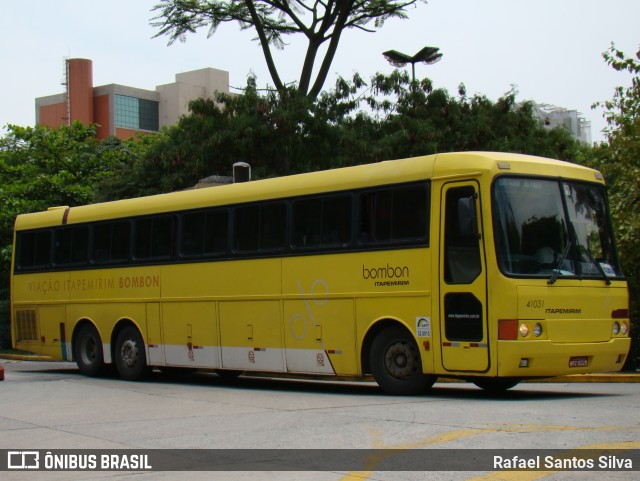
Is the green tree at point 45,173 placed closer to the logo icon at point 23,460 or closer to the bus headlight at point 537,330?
the bus headlight at point 537,330

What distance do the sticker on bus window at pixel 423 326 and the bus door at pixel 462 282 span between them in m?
0.23

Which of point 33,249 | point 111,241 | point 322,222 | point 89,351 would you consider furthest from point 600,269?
point 33,249

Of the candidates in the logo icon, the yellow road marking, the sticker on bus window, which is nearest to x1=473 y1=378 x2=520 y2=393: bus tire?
the sticker on bus window

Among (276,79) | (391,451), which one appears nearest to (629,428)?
(391,451)

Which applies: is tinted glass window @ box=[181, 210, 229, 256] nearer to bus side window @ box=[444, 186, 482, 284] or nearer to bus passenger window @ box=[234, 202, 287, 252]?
bus passenger window @ box=[234, 202, 287, 252]

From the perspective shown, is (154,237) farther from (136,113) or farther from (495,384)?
(136,113)

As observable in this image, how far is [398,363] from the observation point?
14.0 metres

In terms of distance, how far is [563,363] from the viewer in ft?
42.4

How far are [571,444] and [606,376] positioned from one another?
30.9 ft

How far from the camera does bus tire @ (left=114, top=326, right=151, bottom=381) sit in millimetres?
19156

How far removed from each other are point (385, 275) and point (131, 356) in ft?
23.8

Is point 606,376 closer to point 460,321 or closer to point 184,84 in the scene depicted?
point 460,321

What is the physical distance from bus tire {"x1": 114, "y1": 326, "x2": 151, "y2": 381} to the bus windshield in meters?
8.79

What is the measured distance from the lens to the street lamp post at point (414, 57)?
1330 inches
